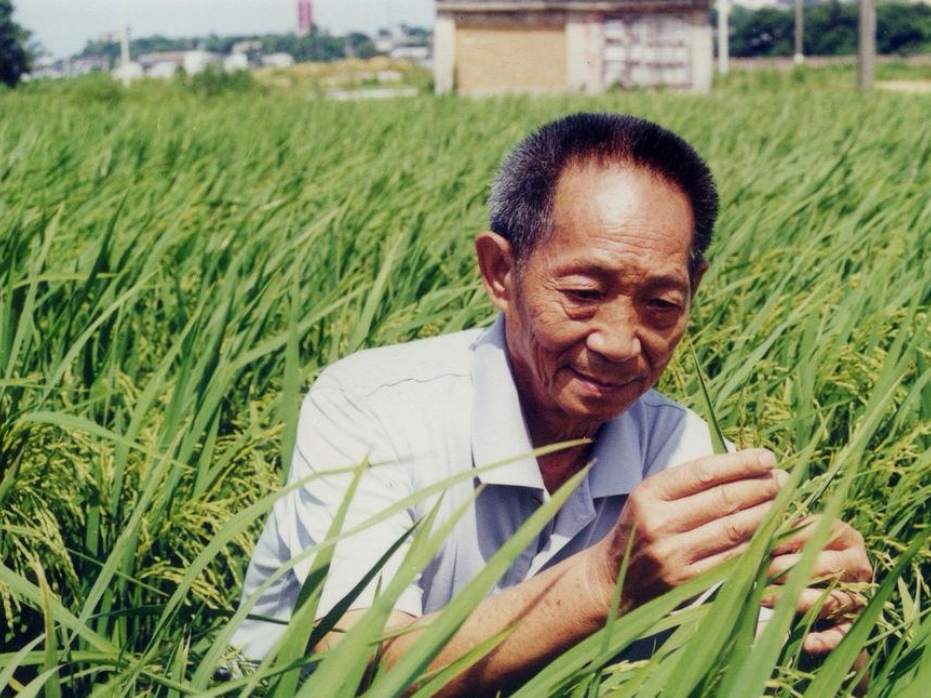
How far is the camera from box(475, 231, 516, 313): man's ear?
146cm

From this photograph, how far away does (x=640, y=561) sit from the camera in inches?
42.7

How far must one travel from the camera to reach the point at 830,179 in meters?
3.63

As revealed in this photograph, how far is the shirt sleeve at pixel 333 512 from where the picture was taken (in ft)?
4.24

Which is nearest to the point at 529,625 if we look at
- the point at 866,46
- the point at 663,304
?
the point at 663,304

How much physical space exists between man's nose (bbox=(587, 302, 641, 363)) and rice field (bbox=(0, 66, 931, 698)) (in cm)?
23

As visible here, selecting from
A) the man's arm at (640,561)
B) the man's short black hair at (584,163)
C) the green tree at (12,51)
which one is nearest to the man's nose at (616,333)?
the man's short black hair at (584,163)

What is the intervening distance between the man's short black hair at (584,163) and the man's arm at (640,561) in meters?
0.34

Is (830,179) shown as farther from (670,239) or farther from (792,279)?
(670,239)

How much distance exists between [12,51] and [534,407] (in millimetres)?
26798

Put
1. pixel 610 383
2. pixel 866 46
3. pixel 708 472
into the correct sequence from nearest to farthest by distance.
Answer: pixel 708 472
pixel 610 383
pixel 866 46

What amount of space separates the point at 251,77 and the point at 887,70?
60.9 feet

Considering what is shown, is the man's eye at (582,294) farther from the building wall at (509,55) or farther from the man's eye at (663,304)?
the building wall at (509,55)

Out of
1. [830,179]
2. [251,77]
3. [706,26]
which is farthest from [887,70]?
[830,179]

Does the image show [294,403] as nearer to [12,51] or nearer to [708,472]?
[708,472]
